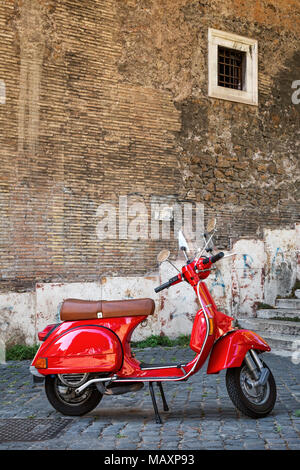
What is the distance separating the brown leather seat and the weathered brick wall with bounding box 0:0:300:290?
4030 mm

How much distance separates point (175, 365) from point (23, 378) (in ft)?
9.20

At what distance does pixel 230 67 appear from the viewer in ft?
34.8

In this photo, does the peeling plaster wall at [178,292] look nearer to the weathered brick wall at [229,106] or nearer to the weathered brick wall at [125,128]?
the weathered brick wall at [125,128]

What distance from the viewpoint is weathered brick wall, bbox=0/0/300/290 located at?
824cm

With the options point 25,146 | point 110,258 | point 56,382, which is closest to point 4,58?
point 25,146

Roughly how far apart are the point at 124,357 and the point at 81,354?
0.37 m

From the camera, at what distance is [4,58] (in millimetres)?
8188

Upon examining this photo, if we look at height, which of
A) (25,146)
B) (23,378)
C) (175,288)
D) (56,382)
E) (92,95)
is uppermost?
(92,95)

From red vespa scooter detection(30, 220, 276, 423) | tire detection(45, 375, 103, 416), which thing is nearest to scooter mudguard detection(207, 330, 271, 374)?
red vespa scooter detection(30, 220, 276, 423)

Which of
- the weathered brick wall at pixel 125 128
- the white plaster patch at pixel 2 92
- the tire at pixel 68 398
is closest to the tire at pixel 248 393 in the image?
the tire at pixel 68 398

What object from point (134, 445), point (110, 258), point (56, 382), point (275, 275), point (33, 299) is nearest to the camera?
point (134, 445)

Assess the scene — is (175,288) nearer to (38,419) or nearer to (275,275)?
(275,275)

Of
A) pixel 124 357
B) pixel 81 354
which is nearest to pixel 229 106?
pixel 124 357

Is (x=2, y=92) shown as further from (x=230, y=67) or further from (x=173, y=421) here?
(x=173, y=421)
